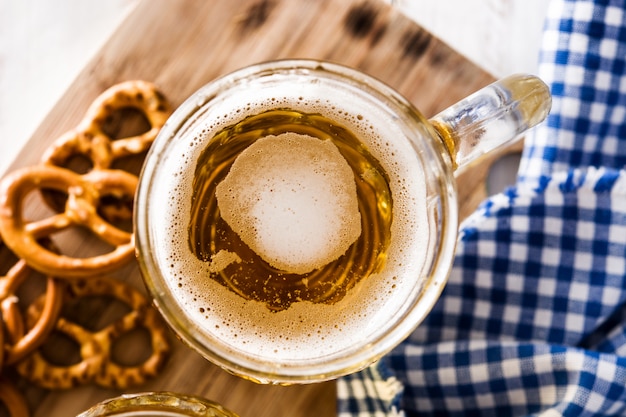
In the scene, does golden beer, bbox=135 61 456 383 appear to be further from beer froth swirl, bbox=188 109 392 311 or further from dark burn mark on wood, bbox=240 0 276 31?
dark burn mark on wood, bbox=240 0 276 31

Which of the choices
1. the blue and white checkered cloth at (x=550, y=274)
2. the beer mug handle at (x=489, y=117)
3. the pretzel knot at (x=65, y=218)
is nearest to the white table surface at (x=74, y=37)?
the blue and white checkered cloth at (x=550, y=274)

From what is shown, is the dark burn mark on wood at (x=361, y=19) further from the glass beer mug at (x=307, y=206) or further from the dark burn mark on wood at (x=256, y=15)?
the glass beer mug at (x=307, y=206)

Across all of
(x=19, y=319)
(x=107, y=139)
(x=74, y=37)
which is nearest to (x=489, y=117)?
(x=107, y=139)

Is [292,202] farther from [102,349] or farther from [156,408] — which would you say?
[102,349]

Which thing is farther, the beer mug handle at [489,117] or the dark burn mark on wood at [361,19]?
the dark burn mark on wood at [361,19]

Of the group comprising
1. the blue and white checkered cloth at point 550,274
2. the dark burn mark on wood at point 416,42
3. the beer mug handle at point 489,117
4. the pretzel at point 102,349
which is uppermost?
the beer mug handle at point 489,117

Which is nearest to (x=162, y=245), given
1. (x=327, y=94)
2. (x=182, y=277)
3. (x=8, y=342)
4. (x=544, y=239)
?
(x=182, y=277)
